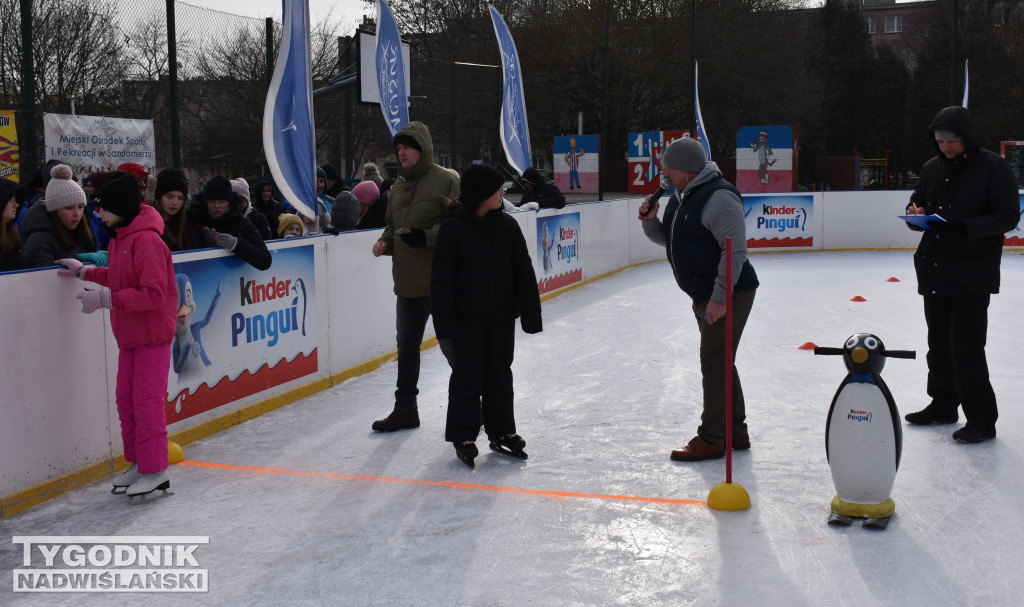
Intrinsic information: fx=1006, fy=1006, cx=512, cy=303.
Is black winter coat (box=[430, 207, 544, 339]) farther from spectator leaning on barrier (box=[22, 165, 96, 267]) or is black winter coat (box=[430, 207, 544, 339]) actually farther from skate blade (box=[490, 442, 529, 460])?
spectator leaning on barrier (box=[22, 165, 96, 267])

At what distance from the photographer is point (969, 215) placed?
5.53 metres

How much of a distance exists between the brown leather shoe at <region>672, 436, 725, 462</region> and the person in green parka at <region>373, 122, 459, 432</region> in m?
1.71

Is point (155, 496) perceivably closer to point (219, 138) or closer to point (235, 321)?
point (235, 321)

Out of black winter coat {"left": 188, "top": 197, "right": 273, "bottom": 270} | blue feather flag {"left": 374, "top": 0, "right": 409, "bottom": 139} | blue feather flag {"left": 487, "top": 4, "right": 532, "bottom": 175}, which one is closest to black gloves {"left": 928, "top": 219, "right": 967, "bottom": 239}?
black winter coat {"left": 188, "top": 197, "right": 273, "bottom": 270}

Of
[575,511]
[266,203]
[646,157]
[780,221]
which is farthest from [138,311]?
[646,157]

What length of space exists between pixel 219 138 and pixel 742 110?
87.3 feet

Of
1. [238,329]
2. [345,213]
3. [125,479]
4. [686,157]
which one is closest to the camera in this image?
[125,479]

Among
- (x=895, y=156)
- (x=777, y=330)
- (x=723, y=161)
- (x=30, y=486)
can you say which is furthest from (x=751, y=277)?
(x=895, y=156)

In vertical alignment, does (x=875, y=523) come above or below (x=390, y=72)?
below

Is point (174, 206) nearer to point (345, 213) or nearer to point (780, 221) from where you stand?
point (345, 213)

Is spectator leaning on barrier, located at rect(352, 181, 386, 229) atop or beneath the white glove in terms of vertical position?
atop

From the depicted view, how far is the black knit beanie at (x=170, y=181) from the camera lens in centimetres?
538

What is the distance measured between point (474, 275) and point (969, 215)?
275cm

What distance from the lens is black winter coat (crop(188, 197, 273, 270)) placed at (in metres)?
6.20
